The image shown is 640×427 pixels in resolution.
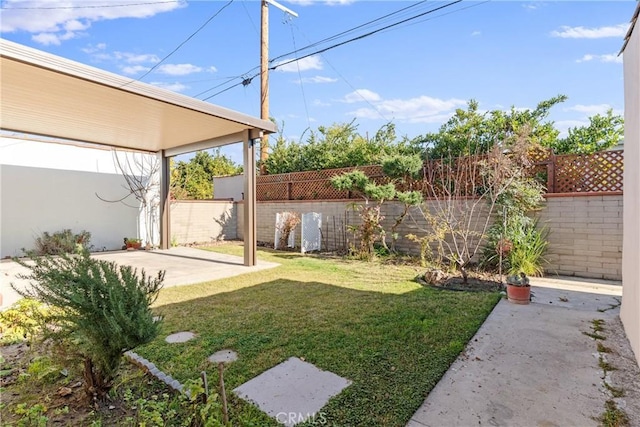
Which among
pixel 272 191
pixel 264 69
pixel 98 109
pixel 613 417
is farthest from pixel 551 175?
pixel 264 69

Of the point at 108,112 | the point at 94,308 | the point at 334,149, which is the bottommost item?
the point at 94,308

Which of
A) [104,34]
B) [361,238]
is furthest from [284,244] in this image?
[104,34]

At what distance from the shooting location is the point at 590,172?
5648mm

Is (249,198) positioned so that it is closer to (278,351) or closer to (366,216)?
(366,216)

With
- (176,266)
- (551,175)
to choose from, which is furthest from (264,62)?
(551,175)

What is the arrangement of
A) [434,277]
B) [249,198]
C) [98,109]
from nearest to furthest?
[434,277], [98,109], [249,198]

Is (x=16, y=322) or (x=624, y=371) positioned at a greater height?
(x=16, y=322)

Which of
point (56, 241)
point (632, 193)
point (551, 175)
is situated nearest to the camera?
point (632, 193)

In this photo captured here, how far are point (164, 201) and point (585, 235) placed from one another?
402 inches

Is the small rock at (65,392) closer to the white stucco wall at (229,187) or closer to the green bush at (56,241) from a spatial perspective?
the green bush at (56,241)

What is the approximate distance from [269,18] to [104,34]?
6198mm

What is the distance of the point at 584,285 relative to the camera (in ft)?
16.7

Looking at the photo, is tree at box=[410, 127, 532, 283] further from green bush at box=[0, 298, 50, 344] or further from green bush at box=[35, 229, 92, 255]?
green bush at box=[35, 229, 92, 255]

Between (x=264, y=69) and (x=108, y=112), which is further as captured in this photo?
(x=264, y=69)
